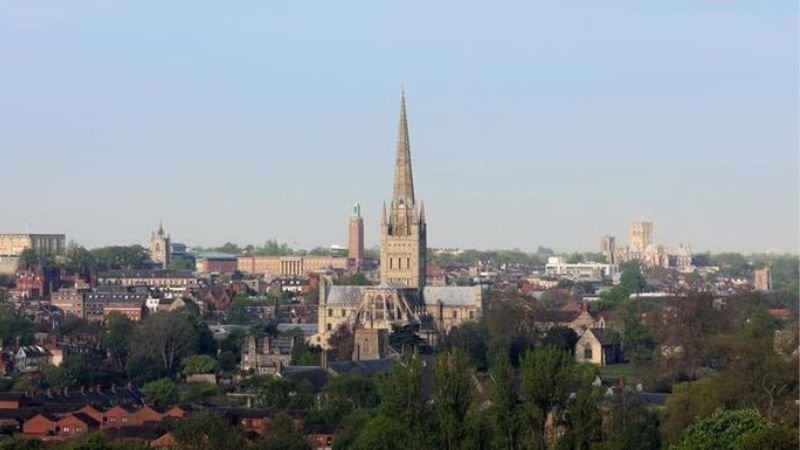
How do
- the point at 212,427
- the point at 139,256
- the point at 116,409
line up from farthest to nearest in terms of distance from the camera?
the point at 139,256 → the point at 116,409 → the point at 212,427

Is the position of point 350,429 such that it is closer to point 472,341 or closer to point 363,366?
point 363,366

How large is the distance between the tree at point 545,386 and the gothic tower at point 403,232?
65.5 metres

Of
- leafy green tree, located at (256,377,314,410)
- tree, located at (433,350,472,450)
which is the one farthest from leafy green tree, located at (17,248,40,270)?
tree, located at (433,350,472,450)

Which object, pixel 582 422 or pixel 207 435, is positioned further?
pixel 207 435

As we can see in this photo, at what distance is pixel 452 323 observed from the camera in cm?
10556

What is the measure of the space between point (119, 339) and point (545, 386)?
46.5m

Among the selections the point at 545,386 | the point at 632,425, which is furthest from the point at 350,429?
the point at 545,386

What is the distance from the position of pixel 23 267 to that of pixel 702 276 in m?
64.0

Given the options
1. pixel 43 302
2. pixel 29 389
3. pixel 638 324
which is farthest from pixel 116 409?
pixel 43 302

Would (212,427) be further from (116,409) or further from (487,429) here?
(116,409)

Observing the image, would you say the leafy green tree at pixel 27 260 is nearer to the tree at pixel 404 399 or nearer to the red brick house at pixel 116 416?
the red brick house at pixel 116 416

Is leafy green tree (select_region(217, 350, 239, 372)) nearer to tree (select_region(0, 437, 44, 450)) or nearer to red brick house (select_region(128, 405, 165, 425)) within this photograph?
red brick house (select_region(128, 405, 165, 425))

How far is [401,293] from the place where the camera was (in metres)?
104

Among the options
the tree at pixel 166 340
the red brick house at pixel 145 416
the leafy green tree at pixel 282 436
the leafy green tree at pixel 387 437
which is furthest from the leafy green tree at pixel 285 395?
the tree at pixel 166 340
